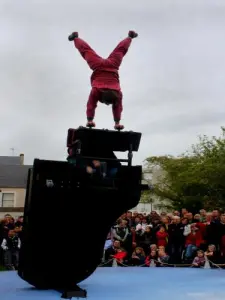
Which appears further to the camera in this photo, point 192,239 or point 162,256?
point 162,256

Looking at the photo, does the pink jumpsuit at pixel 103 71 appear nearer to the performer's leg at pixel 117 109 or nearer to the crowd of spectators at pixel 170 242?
the performer's leg at pixel 117 109

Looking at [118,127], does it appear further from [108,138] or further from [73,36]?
[73,36]

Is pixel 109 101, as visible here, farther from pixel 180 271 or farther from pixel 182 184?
pixel 182 184

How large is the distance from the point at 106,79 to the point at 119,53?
22.1 inches

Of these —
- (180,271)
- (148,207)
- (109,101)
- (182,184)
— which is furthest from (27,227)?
(148,207)

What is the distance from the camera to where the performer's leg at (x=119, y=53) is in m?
8.67

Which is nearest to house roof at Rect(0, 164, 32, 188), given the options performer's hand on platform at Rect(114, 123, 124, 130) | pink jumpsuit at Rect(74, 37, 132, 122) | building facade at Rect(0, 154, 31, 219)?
building facade at Rect(0, 154, 31, 219)

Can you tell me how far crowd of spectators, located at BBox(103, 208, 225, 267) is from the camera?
15289 millimetres

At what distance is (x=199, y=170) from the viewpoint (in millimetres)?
47875

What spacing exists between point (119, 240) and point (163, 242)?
55.1 inches

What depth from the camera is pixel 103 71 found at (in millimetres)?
8578

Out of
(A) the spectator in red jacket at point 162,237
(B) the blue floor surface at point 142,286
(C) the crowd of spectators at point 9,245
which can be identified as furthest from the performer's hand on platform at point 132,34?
(C) the crowd of spectators at point 9,245

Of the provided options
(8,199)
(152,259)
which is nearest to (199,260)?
(152,259)

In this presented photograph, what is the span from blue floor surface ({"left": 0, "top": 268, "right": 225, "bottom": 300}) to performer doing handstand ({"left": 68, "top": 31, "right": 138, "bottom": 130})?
310 cm
